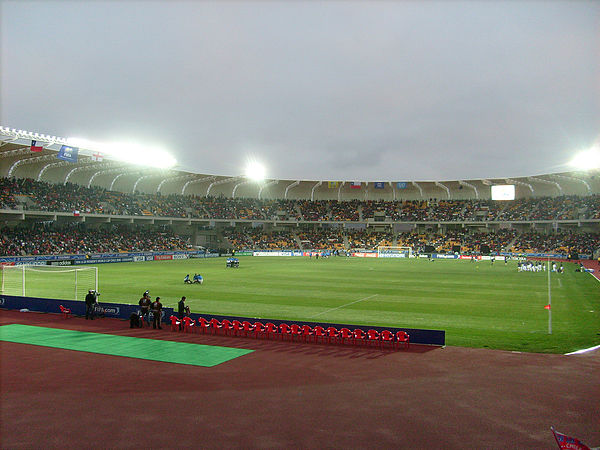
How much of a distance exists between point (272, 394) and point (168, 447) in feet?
10.3

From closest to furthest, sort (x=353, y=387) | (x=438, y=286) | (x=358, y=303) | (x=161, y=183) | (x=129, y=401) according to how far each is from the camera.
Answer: (x=129, y=401), (x=353, y=387), (x=358, y=303), (x=438, y=286), (x=161, y=183)

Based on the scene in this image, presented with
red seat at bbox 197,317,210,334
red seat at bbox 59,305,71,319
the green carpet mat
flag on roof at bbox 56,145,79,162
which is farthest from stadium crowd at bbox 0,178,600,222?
red seat at bbox 197,317,210,334

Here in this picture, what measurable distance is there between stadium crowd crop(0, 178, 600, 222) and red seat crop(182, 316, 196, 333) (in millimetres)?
45373

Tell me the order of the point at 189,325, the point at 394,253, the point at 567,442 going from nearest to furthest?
the point at 567,442, the point at 189,325, the point at 394,253

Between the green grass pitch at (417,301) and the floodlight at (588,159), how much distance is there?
1249 inches

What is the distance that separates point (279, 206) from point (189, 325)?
77.7 metres

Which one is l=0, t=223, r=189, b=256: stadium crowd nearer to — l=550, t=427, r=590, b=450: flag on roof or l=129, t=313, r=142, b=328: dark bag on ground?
l=129, t=313, r=142, b=328: dark bag on ground

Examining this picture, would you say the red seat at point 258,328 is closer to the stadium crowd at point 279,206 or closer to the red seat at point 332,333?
the red seat at point 332,333

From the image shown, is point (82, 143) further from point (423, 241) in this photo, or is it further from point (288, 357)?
point (423, 241)

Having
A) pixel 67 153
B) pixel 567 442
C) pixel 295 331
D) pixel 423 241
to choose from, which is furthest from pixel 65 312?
pixel 423 241

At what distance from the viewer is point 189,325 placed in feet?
56.4

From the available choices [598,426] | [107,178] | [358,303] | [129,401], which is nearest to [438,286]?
[358,303]

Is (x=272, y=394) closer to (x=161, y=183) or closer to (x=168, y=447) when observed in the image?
(x=168, y=447)

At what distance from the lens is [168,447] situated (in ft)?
24.2
